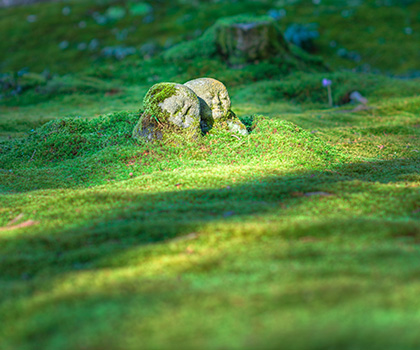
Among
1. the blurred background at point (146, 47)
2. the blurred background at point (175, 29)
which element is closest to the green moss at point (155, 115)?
the blurred background at point (146, 47)

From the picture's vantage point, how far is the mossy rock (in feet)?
27.6

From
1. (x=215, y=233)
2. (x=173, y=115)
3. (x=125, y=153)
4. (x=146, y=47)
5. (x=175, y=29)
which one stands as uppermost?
(x=215, y=233)

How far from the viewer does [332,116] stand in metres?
12.7

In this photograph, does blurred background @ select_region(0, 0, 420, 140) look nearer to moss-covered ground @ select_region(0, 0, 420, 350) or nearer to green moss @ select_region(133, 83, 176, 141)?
moss-covered ground @ select_region(0, 0, 420, 350)

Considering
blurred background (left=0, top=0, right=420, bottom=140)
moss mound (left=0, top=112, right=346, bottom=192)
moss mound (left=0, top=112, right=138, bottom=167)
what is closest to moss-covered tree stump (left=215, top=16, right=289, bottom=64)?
blurred background (left=0, top=0, right=420, bottom=140)

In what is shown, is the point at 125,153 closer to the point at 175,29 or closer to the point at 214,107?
the point at 214,107

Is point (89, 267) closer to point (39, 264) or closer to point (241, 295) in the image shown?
point (39, 264)

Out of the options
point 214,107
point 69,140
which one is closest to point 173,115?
point 214,107

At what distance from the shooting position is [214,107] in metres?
9.03

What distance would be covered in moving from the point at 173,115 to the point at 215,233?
437 centimetres

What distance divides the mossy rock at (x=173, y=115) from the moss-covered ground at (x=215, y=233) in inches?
11.0

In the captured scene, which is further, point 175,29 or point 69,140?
point 175,29

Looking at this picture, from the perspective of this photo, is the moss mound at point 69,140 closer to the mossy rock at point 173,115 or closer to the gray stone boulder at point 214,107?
the mossy rock at point 173,115

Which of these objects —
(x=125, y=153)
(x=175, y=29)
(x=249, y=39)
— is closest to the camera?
(x=125, y=153)
